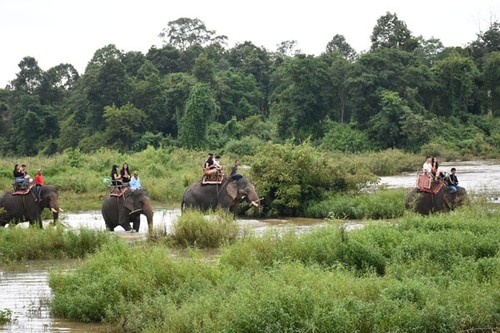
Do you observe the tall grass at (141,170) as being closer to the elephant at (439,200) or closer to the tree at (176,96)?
the elephant at (439,200)

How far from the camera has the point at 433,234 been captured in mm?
12789

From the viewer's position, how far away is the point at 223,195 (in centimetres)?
2222

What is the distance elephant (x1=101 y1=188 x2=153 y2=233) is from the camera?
20.4 m

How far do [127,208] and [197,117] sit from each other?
42.1m

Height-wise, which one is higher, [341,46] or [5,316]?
[341,46]

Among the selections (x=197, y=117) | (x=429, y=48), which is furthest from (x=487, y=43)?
(x=197, y=117)

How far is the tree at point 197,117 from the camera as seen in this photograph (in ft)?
203

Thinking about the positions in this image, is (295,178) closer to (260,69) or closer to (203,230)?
(203,230)

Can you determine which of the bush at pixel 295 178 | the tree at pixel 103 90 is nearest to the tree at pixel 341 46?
the tree at pixel 103 90

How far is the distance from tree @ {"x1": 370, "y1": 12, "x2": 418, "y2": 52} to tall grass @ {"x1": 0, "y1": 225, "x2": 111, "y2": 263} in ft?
175

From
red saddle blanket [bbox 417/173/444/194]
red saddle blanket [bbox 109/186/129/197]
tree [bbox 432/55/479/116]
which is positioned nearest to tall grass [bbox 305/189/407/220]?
red saddle blanket [bbox 417/173/444/194]

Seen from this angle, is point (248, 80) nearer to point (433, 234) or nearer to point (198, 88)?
point (198, 88)

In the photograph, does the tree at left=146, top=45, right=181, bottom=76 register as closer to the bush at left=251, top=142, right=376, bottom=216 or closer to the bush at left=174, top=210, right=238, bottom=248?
the bush at left=251, top=142, right=376, bottom=216

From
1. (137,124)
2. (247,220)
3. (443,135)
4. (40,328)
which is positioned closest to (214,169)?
(247,220)
